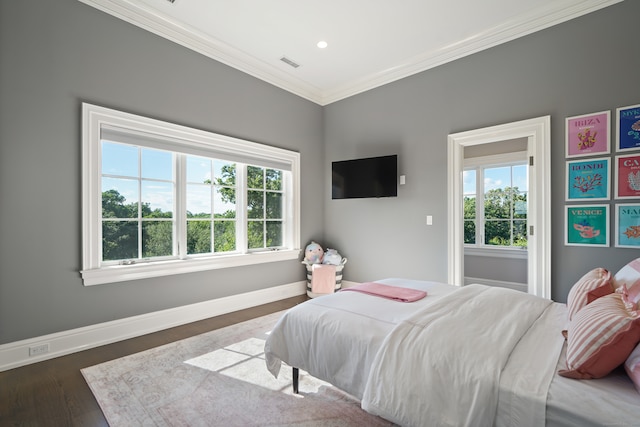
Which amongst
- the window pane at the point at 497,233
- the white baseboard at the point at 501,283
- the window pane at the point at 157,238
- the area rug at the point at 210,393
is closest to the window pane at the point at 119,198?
the window pane at the point at 157,238

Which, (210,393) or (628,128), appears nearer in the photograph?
(210,393)

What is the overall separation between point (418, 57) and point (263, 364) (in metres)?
3.81

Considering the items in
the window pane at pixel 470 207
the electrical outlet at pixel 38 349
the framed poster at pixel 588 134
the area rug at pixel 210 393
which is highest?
the framed poster at pixel 588 134

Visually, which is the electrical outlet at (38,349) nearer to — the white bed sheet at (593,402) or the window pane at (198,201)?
the window pane at (198,201)

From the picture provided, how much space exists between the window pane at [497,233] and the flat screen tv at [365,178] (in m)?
2.20

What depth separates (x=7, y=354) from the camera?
227 cm

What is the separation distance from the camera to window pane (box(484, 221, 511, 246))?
4.87 meters

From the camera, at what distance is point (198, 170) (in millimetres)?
3498

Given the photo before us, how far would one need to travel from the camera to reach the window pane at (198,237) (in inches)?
134

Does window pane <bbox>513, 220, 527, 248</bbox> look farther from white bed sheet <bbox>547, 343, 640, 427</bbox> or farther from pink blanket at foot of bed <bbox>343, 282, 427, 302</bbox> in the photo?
white bed sheet <bbox>547, 343, 640, 427</bbox>

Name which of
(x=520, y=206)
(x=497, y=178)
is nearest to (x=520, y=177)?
(x=497, y=178)

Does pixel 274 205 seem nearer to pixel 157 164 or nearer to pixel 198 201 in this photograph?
pixel 198 201

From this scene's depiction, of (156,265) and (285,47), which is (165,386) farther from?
(285,47)

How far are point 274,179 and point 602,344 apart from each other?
375 centimetres
